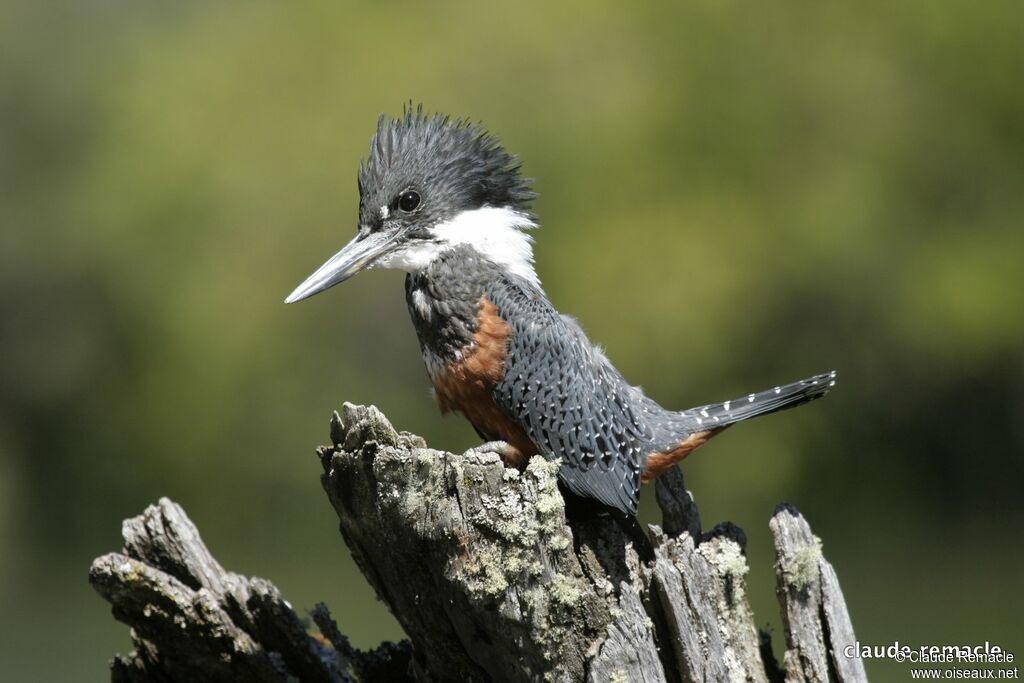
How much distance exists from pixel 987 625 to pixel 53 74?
881 centimetres

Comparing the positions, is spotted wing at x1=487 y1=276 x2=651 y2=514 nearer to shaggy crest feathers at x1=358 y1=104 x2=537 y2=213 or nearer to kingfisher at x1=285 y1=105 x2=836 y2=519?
kingfisher at x1=285 y1=105 x2=836 y2=519

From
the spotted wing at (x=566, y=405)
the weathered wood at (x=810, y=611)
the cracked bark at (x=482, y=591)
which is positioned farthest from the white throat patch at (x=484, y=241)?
the weathered wood at (x=810, y=611)

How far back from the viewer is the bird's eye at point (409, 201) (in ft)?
11.6

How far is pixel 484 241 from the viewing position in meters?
3.63

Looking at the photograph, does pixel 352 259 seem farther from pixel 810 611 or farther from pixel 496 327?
pixel 810 611

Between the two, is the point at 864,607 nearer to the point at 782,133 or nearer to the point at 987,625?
the point at 987,625

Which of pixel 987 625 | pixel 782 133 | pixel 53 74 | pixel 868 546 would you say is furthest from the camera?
pixel 53 74

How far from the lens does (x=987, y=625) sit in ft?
24.4

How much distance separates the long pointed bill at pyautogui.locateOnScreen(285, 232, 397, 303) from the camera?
347cm

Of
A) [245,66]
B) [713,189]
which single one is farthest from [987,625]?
[245,66]

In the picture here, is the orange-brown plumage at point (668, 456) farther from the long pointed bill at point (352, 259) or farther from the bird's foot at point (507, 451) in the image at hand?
the long pointed bill at point (352, 259)

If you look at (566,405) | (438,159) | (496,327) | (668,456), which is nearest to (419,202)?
(438,159)

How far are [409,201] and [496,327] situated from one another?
0.48m

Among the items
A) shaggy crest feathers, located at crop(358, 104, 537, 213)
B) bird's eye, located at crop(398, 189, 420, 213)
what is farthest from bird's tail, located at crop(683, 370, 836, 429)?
bird's eye, located at crop(398, 189, 420, 213)
